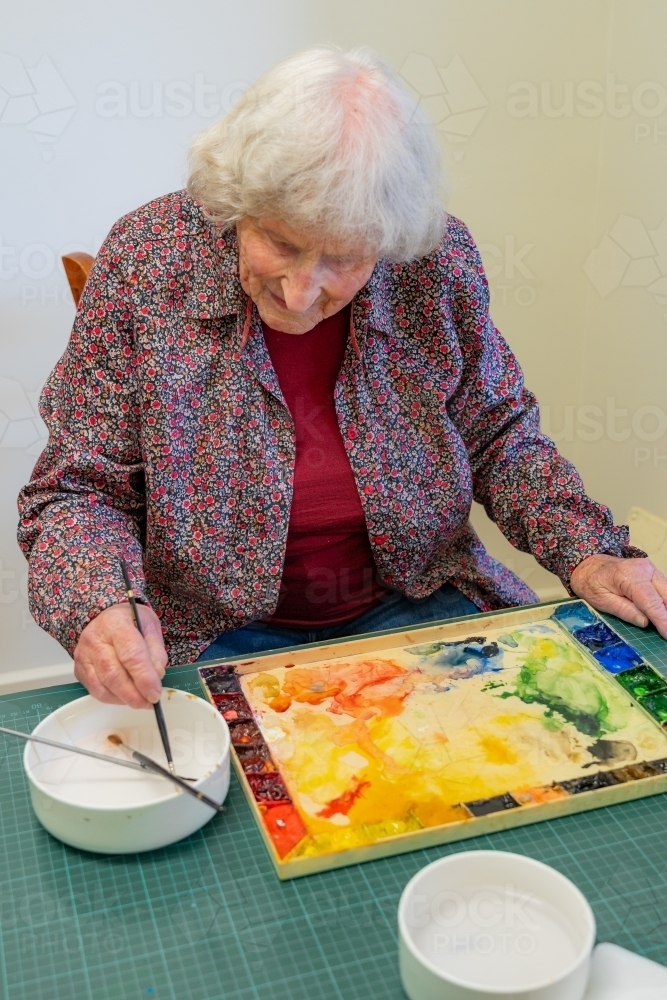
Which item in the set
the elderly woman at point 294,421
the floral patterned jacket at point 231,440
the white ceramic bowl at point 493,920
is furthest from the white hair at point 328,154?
the white ceramic bowl at point 493,920

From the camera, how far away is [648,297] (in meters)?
2.37

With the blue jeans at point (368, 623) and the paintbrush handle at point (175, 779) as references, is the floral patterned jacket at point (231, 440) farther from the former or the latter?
the paintbrush handle at point (175, 779)

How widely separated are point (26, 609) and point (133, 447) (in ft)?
4.01

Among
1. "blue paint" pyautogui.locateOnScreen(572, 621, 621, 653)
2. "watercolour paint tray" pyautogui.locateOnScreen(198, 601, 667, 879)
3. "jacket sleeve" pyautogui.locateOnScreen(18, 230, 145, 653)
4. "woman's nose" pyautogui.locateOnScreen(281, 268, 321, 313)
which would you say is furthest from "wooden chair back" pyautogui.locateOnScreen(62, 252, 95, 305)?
"blue paint" pyautogui.locateOnScreen(572, 621, 621, 653)

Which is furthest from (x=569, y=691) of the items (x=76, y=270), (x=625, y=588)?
(x=76, y=270)

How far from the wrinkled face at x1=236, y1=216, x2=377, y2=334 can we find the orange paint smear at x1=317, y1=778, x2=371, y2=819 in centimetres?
59

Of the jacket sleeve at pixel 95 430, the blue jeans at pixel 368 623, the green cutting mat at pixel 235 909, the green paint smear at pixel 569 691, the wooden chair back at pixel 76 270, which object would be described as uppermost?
the wooden chair back at pixel 76 270

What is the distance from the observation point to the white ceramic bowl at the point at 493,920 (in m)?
0.82

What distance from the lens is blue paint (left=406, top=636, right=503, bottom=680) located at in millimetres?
1262

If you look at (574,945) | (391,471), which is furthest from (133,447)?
(574,945)

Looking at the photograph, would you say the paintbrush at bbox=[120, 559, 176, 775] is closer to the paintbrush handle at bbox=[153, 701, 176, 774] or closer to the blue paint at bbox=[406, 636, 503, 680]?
the paintbrush handle at bbox=[153, 701, 176, 774]

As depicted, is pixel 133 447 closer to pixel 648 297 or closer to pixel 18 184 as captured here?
pixel 18 184

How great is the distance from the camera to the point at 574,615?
139cm

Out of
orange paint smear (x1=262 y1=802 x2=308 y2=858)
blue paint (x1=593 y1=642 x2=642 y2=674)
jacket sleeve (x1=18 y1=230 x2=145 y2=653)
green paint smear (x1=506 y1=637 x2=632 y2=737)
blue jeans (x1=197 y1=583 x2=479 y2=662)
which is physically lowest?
blue jeans (x1=197 y1=583 x2=479 y2=662)
